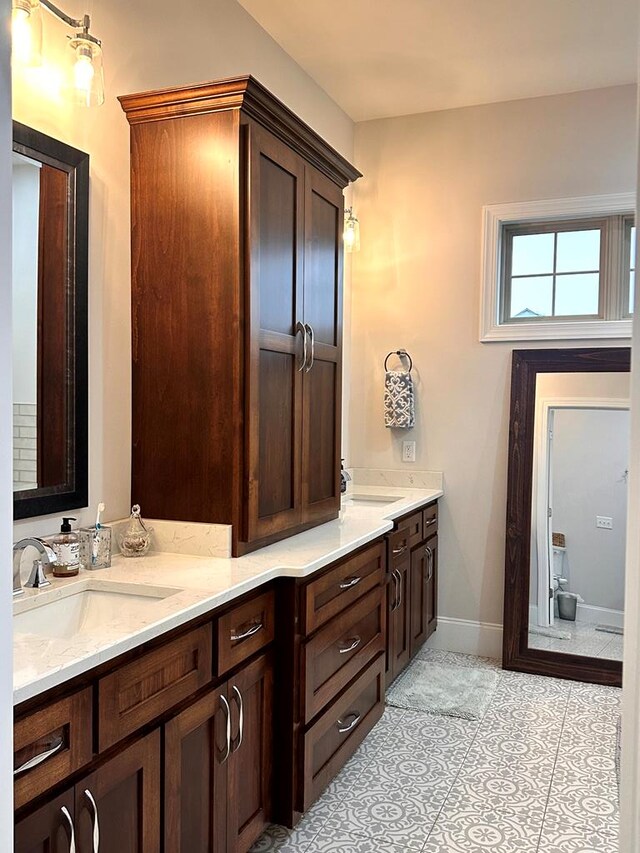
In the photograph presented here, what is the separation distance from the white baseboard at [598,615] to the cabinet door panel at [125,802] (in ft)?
8.77

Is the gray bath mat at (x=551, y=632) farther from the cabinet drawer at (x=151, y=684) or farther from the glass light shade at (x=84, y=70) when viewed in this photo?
the glass light shade at (x=84, y=70)

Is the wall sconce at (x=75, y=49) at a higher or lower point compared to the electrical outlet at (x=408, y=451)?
higher

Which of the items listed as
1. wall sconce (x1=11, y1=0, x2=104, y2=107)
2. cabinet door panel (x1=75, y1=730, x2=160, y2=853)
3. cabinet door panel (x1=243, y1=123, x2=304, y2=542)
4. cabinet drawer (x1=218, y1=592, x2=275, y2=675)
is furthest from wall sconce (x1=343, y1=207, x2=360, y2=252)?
cabinet door panel (x1=75, y1=730, x2=160, y2=853)

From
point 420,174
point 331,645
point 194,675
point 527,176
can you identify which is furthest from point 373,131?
point 194,675

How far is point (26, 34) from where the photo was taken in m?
1.72

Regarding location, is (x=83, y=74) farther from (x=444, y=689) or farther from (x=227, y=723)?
(x=444, y=689)

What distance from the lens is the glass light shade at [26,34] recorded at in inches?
67.5

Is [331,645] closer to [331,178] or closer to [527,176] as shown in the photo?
[331,178]

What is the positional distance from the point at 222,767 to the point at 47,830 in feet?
2.05

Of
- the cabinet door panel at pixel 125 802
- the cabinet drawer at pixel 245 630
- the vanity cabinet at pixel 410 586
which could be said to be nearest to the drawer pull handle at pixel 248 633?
the cabinet drawer at pixel 245 630

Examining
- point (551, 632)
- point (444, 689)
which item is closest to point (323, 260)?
point (444, 689)

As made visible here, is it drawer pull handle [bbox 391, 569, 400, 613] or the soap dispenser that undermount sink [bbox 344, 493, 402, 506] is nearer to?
drawer pull handle [bbox 391, 569, 400, 613]

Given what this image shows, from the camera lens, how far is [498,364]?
386cm

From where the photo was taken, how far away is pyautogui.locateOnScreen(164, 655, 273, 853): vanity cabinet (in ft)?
5.32
